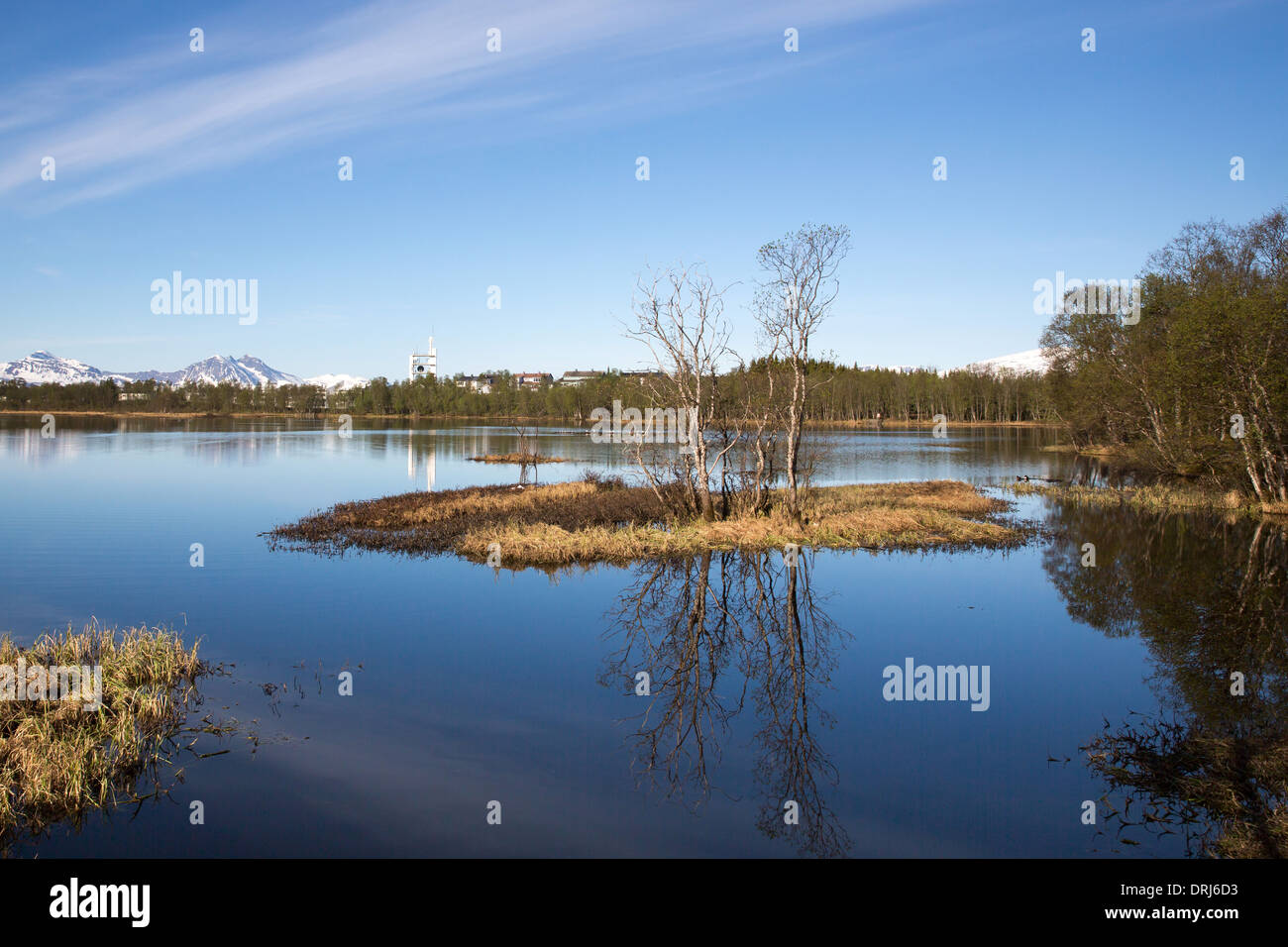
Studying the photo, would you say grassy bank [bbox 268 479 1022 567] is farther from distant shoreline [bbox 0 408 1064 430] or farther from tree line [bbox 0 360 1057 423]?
distant shoreline [bbox 0 408 1064 430]

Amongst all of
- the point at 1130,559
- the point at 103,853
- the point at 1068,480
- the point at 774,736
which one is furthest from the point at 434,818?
the point at 1068,480

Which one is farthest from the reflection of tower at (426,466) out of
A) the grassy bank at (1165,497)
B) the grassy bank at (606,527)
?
the grassy bank at (1165,497)

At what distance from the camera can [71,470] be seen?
4025 cm

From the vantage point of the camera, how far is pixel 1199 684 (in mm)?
10703

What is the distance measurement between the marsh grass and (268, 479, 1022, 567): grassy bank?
8935mm

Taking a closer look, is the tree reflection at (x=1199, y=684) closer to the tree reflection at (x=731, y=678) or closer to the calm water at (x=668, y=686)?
the calm water at (x=668, y=686)

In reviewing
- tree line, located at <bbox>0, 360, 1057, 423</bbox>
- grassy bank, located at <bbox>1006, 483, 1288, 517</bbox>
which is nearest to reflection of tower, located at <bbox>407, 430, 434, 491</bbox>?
grassy bank, located at <bbox>1006, 483, 1288, 517</bbox>

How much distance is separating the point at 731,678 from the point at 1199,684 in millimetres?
6272

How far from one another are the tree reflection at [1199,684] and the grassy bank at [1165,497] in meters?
6.05

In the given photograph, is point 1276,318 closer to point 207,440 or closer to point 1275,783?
point 1275,783

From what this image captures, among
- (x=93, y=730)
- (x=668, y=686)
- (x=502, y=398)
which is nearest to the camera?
(x=93, y=730)

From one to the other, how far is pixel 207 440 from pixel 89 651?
6297cm

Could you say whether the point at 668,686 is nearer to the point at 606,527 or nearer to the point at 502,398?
the point at 606,527

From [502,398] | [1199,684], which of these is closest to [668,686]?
[1199,684]
